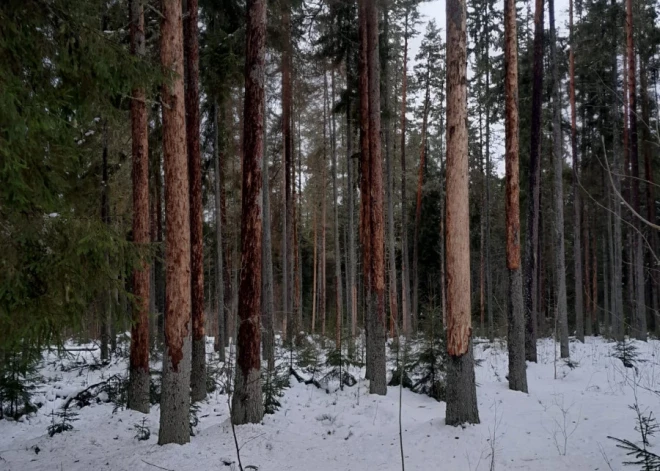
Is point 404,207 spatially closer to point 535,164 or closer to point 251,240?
point 535,164

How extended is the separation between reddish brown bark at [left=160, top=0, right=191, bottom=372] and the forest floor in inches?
60.8

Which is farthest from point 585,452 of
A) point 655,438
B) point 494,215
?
point 494,215

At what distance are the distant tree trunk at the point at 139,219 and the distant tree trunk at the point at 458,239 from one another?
588 cm

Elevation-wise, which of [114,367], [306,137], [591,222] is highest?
[306,137]

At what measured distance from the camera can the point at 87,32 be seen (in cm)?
478

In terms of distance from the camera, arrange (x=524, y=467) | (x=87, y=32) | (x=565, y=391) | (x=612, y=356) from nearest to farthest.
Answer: (x=87, y=32) → (x=524, y=467) → (x=565, y=391) → (x=612, y=356)

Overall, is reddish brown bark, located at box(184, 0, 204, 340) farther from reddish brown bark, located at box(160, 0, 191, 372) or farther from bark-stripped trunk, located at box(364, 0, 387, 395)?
bark-stripped trunk, located at box(364, 0, 387, 395)

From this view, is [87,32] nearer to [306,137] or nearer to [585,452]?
[585,452]

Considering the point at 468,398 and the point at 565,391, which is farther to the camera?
the point at 565,391

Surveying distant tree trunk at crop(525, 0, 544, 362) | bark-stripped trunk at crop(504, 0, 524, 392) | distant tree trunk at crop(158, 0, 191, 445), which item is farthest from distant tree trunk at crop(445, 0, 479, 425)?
distant tree trunk at crop(525, 0, 544, 362)

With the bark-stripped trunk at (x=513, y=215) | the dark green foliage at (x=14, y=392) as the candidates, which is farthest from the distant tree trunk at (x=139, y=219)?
the bark-stripped trunk at (x=513, y=215)

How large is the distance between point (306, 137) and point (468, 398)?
19.4m

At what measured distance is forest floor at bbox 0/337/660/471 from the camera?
578 cm

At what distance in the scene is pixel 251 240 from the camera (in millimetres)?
7438
